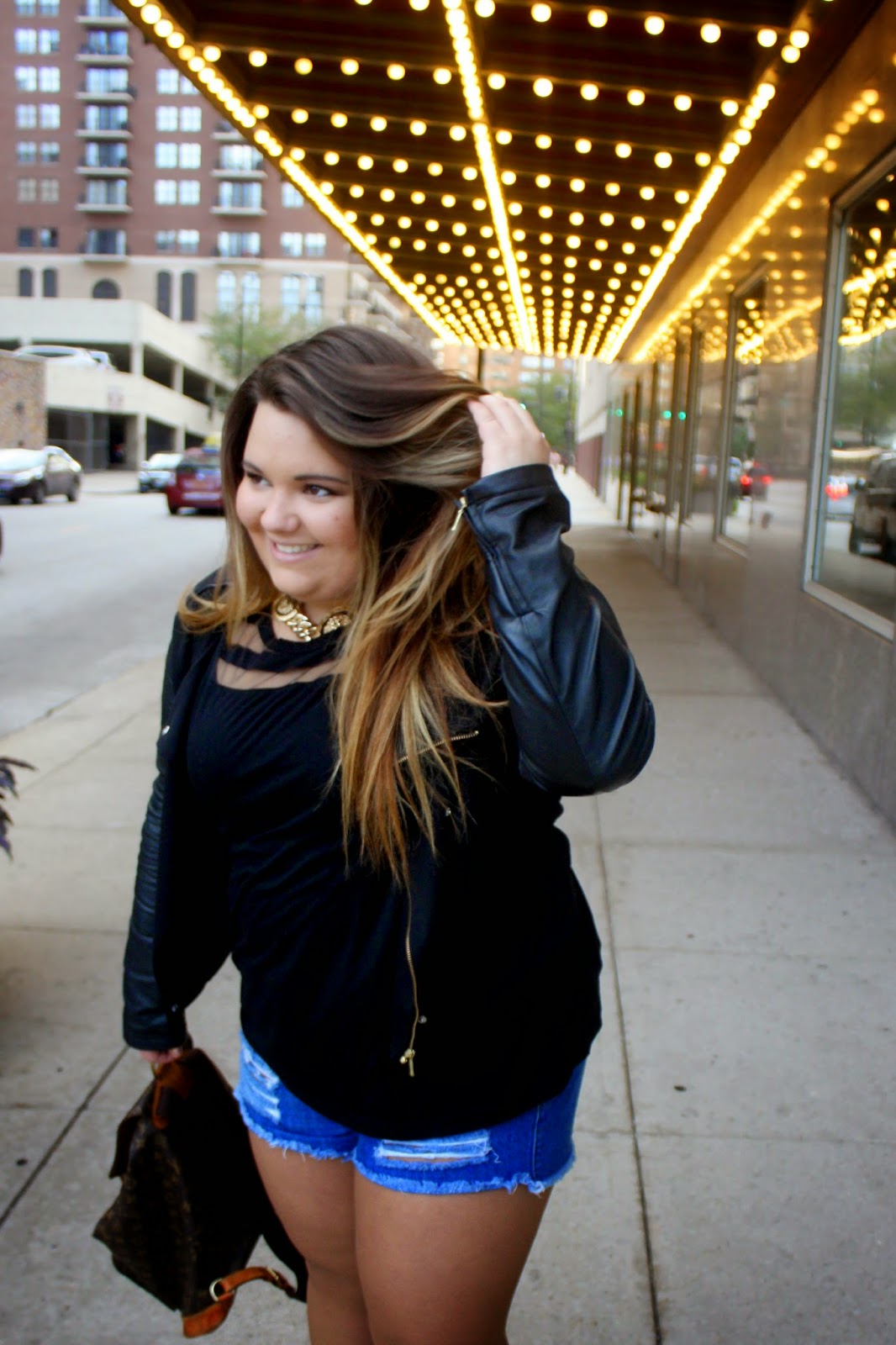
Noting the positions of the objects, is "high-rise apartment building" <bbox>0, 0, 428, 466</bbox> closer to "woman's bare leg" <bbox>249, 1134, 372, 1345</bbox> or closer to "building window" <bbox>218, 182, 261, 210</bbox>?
"building window" <bbox>218, 182, 261, 210</bbox>

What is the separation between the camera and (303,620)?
6.17ft

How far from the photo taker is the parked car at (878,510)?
21.1 feet

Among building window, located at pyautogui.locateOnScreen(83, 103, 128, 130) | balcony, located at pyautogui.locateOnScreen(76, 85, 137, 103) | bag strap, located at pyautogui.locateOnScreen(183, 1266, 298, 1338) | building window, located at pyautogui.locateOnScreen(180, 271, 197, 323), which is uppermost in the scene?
balcony, located at pyautogui.locateOnScreen(76, 85, 137, 103)

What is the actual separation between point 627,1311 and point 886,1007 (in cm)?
162

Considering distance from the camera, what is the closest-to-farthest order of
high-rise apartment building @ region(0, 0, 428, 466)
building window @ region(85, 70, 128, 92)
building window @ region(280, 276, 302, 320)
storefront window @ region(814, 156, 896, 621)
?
1. storefront window @ region(814, 156, 896, 621)
2. building window @ region(85, 70, 128, 92)
3. high-rise apartment building @ region(0, 0, 428, 466)
4. building window @ region(280, 276, 302, 320)

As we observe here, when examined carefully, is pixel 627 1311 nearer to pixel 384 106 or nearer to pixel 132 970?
pixel 132 970

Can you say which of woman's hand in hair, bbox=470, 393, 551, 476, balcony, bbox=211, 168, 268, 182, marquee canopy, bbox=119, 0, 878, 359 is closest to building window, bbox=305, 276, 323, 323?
balcony, bbox=211, 168, 268, 182

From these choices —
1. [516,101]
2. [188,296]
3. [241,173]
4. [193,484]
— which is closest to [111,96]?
[241,173]

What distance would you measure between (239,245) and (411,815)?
97020mm

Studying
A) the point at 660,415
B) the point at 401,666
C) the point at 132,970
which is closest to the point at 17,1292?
the point at 132,970

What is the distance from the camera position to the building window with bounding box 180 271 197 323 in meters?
92.4

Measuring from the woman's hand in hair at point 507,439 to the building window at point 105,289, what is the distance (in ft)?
320

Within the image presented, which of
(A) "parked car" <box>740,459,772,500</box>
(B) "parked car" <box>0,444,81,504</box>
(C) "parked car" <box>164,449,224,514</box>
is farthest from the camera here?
(B) "parked car" <box>0,444,81,504</box>

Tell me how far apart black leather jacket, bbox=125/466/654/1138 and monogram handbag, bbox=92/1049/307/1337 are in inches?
14.9
